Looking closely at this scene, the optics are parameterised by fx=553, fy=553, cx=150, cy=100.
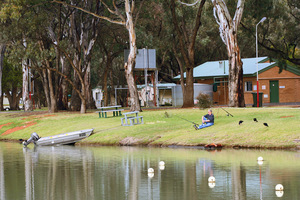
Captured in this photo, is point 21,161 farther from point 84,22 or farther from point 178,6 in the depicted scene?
point 178,6

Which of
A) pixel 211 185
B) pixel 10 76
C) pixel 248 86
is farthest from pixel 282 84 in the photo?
pixel 211 185

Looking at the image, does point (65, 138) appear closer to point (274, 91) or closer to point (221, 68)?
point (274, 91)

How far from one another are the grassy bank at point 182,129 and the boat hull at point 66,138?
461 mm

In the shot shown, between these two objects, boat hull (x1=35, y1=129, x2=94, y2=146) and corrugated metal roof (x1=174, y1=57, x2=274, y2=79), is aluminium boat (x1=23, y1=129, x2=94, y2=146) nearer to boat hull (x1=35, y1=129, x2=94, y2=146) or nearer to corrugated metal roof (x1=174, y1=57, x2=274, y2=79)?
boat hull (x1=35, y1=129, x2=94, y2=146)

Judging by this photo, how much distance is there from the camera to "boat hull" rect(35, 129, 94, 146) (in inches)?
1320

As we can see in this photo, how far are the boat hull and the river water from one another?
524 cm

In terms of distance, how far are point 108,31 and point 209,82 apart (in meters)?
16.7

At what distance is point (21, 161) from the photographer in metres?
25.4

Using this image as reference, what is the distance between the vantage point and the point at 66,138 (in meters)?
33.5

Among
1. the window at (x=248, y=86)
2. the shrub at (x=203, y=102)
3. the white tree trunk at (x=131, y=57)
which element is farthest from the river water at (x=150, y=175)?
the window at (x=248, y=86)

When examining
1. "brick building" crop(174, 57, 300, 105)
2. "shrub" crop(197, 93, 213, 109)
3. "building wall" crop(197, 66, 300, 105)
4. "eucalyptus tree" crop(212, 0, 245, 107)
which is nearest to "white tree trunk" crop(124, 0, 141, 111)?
"shrub" crop(197, 93, 213, 109)

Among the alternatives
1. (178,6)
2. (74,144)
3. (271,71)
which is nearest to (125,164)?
(74,144)

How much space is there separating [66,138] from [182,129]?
714 cm

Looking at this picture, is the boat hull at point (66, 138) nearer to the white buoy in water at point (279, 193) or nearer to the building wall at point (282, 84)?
the white buoy in water at point (279, 193)
